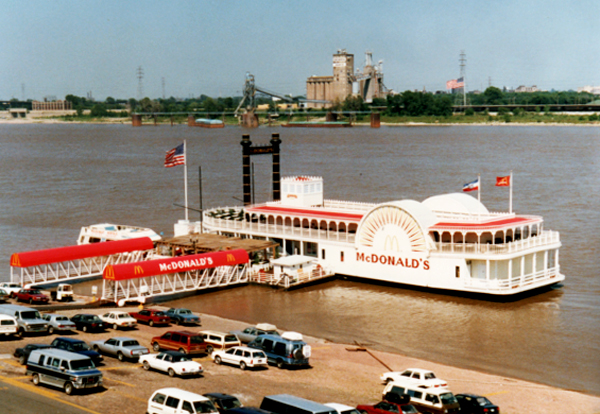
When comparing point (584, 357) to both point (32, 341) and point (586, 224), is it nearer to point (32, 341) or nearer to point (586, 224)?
point (32, 341)

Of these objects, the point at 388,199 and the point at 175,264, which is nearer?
the point at 175,264

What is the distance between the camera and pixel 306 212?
55.5m

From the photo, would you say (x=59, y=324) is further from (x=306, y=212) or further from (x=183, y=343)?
(x=306, y=212)

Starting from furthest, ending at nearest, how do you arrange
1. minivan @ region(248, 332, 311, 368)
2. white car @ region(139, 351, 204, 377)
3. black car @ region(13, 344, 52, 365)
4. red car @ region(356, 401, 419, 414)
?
1. minivan @ region(248, 332, 311, 368)
2. black car @ region(13, 344, 52, 365)
3. white car @ region(139, 351, 204, 377)
4. red car @ region(356, 401, 419, 414)

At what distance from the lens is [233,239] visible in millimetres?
55500

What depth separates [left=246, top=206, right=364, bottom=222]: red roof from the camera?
52.8 meters

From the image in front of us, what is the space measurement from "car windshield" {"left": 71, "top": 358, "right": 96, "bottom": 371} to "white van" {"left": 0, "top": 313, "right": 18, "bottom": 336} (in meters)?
8.06

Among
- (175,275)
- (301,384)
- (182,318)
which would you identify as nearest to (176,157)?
(175,275)

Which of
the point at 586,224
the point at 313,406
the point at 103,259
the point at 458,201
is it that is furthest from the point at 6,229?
the point at 313,406

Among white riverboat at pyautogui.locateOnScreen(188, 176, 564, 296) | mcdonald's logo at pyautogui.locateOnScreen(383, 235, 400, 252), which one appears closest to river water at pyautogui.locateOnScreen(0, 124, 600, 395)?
white riverboat at pyautogui.locateOnScreen(188, 176, 564, 296)

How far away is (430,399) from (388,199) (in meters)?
62.5

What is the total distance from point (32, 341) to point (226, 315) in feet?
44.4

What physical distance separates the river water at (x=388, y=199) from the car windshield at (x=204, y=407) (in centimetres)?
1591

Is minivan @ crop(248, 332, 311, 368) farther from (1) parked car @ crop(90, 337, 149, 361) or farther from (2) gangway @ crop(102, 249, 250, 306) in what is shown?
(2) gangway @ crop(102, 249, 250, 306)
